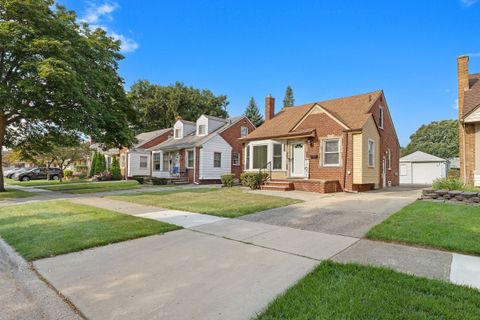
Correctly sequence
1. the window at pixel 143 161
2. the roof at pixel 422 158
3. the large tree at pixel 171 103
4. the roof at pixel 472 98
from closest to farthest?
the roof at pixel 472 98 → the roof at pixel 422 158 → the window at pixel 143 161 → the large tree at pixel 171 103

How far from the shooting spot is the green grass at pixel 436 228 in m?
4.91

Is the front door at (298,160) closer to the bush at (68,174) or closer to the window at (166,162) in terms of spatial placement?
the window at (166,162)

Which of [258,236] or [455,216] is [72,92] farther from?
[455,216]

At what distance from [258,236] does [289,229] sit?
3.26 ft

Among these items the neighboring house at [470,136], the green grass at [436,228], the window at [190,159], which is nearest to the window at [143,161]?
the window at [190,159]

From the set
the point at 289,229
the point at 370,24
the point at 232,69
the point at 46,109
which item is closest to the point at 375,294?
the point at 289,229

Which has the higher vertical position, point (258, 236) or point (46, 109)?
point (46, 109)

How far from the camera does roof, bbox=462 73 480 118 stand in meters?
13.1

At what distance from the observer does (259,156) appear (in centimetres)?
1866

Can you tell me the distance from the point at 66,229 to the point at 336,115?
1354cm

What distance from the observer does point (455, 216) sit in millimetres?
6961

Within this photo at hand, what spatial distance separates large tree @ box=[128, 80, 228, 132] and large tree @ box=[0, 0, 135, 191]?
25460 mm

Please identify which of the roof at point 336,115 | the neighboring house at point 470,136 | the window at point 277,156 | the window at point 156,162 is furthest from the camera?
the window at point 156,162

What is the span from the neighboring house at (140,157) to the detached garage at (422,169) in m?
26.2
